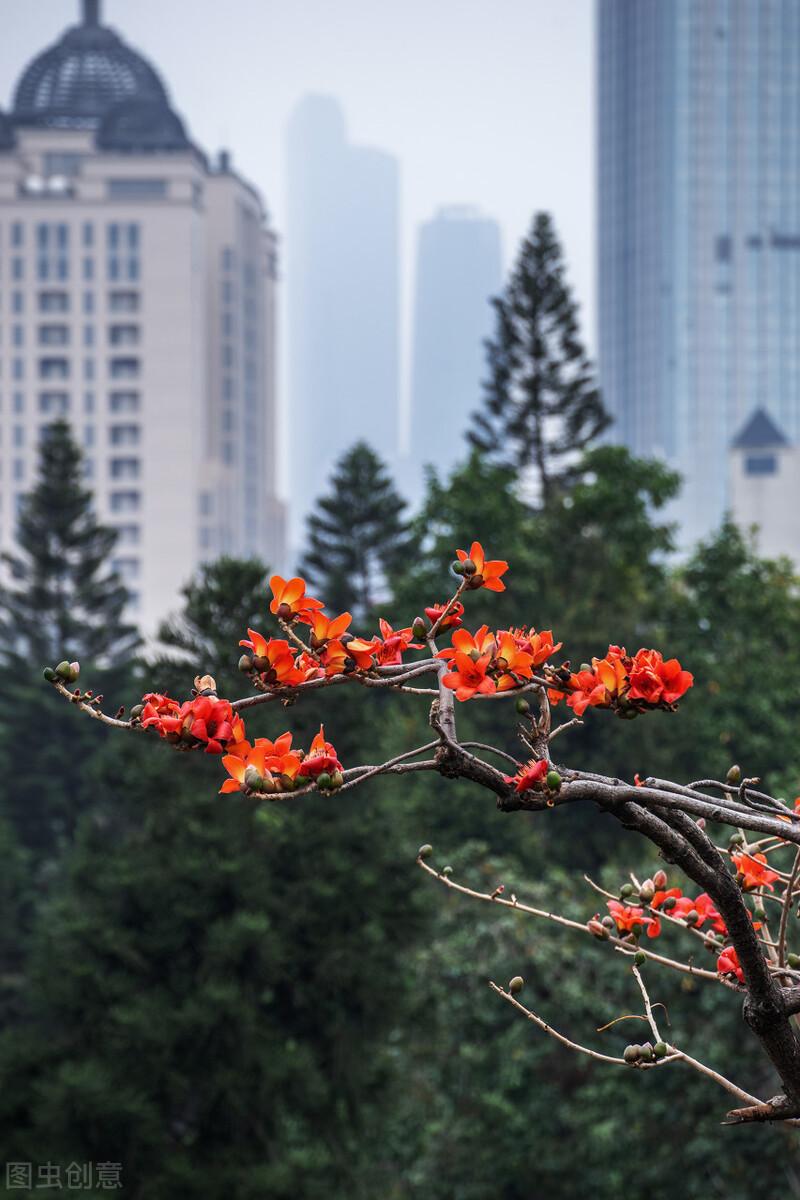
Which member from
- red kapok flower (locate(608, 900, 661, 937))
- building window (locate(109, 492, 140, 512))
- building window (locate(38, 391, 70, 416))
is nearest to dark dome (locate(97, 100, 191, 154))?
building window (locate(38, 391, 70, 416))

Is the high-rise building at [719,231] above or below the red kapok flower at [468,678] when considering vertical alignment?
above

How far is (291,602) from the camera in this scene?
245 centimetres

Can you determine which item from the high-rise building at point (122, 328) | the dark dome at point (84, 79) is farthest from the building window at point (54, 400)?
the dark dome at point (84, 79)

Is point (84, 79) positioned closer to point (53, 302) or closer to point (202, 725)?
point (53, 302)

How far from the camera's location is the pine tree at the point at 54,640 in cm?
2906

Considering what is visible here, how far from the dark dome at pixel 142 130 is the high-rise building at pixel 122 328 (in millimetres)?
63

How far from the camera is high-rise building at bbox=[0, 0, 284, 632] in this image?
7431 centimetres

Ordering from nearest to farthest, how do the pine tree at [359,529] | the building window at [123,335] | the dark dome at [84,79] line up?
the pine tree at [359,529], the building window at [123,335], the dark dome at [84,79]

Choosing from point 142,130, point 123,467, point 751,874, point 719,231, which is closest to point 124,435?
point 123,467

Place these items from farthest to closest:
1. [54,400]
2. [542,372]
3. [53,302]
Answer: [53,302] → [54,400] → [542,372]

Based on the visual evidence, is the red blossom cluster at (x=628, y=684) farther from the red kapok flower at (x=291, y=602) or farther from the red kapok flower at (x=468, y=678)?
the red kapok flower at (x=291, y=602)

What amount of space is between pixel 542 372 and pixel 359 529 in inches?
174

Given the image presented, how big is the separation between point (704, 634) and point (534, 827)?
4.95 metres

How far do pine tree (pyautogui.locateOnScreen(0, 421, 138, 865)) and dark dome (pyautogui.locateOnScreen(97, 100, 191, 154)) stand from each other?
46795mm
